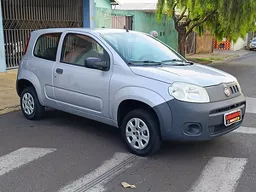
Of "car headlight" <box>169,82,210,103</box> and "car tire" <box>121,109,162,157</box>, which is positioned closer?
"car headlight" <box>169,82,210,103</box>

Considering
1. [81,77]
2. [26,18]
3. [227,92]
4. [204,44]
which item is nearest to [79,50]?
[81,77]

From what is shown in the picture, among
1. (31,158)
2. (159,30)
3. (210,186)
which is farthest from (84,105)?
(159,30)

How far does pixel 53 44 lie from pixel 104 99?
171 cm

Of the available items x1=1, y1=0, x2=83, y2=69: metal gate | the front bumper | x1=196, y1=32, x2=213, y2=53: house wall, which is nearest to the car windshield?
the front bumper

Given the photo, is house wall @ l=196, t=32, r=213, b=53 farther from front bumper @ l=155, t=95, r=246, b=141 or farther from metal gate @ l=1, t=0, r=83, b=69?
front bumper @ l=155, t=95, r=246, b=141

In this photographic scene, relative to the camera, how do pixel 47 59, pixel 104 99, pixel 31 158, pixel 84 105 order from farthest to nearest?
pixel 47 59 < pixel 84 105 < pixel 104 99 < pixel 31 158

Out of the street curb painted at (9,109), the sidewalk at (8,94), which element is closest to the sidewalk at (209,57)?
the sidewalk at (8,94)

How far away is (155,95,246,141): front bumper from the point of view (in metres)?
4.25

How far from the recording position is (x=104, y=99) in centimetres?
497

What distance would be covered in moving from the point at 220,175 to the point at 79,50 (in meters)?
2.94

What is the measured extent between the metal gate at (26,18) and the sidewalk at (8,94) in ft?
3.81

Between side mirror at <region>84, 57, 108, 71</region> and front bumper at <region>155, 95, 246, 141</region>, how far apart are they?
1.10 meters

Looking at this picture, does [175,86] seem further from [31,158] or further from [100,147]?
[31,158]

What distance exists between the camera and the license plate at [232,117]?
4.51 m
